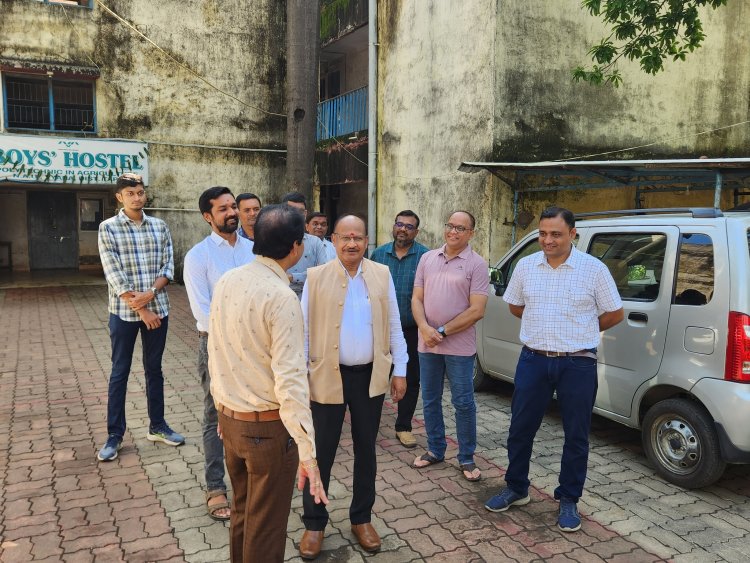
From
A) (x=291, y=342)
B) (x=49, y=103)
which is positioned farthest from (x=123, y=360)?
(x=49, y=103)

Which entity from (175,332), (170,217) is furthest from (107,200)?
(175,332)

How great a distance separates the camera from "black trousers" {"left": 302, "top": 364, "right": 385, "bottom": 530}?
134 inches

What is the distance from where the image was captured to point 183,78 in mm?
15227

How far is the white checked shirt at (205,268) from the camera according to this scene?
3775 mm

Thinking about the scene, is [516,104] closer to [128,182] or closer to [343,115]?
[343,115]

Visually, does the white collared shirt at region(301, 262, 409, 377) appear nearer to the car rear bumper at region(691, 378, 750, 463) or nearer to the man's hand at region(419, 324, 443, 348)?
the man's hand at region(419, 324, 443, 348)

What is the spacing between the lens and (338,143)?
47.9 ft

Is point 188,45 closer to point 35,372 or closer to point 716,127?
point 35,372

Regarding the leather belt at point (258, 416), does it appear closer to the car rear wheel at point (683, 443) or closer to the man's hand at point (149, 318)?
the man's hand at point (149, 318)

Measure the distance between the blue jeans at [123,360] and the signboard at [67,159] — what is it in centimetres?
1104

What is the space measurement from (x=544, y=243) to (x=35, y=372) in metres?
6.44

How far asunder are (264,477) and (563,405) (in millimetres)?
2022

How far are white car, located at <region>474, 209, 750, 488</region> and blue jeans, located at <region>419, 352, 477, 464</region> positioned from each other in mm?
1200

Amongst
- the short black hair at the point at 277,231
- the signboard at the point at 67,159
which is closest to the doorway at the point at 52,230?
the signboard at the point at 67,159
